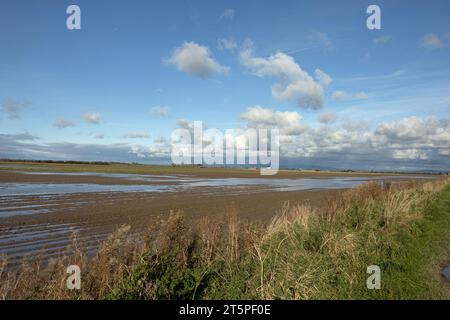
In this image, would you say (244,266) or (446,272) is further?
(446,272)

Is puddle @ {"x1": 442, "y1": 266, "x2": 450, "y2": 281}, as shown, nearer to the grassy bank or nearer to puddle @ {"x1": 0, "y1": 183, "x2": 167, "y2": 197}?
the grassy bank

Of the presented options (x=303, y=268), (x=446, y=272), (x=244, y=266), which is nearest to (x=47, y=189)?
(x=244, y=266)

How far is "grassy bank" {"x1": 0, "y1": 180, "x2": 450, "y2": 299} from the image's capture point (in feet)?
19.4

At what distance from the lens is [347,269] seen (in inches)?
301

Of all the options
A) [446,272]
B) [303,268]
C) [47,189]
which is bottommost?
[446,272]

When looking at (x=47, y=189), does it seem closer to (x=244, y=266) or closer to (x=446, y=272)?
(x=244, y=266)

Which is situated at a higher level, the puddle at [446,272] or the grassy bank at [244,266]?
the grassy bank at [244,266]

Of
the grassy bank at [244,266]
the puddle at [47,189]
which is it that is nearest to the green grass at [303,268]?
the grassy bank at [244,266]

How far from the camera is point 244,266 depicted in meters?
7.50

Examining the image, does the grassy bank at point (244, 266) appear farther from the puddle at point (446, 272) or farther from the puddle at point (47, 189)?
the puddle at point (47, 189)

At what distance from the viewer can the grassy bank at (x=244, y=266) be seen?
590 cm

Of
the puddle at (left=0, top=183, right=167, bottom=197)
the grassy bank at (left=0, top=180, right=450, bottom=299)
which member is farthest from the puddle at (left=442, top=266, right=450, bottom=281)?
the puddle at (left=0, top=183, right=167, bottom=197)
